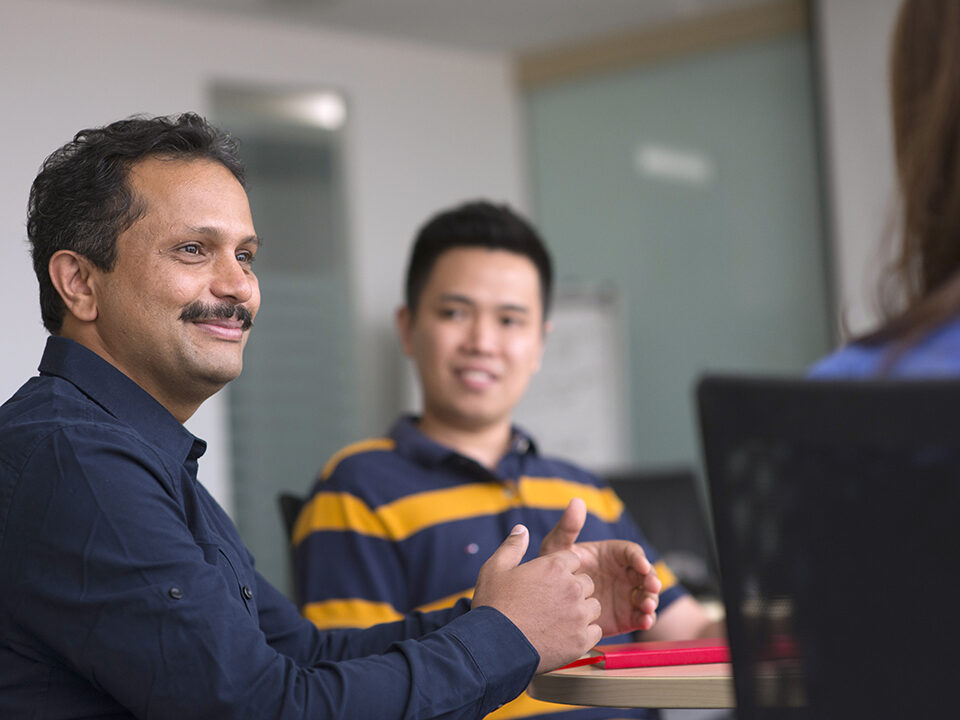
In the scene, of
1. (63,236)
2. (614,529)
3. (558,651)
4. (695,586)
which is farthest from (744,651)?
(695,586)

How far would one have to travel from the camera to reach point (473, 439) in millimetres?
2125

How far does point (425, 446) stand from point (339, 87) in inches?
139

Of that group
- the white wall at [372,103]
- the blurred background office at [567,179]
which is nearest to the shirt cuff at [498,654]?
the white wall at [372,103]

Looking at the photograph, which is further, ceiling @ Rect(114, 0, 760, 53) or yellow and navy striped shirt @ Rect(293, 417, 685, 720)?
ceiling @ Rect(114, 0, 760, 53)

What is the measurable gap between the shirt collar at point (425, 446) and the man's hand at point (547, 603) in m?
0.75

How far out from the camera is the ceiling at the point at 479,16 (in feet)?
15.9

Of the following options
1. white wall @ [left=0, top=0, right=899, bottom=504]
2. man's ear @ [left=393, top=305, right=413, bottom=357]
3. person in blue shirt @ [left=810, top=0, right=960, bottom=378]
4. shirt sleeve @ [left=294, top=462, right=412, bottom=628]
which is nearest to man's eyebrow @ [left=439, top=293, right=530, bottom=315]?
man's ear @ [left=393, top=305, right=413, bottom=357]

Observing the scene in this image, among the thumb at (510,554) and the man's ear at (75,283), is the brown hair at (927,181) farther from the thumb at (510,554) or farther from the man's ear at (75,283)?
the man's ear at (75,283)

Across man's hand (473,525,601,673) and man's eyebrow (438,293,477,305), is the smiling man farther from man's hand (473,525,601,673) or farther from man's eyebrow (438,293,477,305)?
man's hand (473,525,601,673)

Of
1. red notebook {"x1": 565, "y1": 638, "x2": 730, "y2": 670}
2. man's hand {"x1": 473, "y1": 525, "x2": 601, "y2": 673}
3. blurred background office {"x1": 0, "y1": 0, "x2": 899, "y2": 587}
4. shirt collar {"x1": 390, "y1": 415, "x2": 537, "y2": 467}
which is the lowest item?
red notebook {"x1": 565, "y1": 638, "x2": 730, "y2": 670}

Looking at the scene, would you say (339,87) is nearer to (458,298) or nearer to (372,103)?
(372,103)

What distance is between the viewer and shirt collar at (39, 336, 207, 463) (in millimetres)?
1245

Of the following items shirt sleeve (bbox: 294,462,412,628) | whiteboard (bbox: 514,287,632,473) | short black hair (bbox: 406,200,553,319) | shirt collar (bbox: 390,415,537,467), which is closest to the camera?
shirt sleeve (bbox: 294,462,412,628)

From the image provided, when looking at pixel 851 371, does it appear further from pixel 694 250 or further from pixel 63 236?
pixel 694 250
